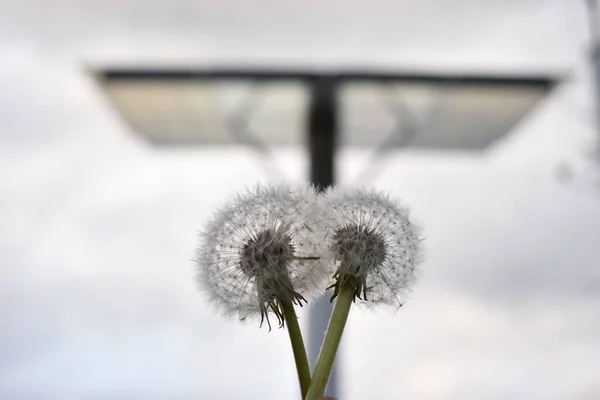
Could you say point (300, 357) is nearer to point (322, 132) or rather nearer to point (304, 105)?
point (304, 105)

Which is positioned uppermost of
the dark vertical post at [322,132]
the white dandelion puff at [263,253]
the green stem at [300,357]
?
the dark vertical post at [322,132]

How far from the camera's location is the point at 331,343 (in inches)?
53.2

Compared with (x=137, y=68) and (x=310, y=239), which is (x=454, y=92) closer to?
(x=137, y=68)

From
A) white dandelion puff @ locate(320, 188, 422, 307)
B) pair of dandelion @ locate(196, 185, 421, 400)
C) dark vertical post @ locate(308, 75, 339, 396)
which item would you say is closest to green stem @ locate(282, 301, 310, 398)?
pair of dandelion @ locate(196, 185, 421, 400)

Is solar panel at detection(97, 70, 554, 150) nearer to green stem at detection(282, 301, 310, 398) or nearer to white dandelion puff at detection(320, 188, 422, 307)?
white dandelion puff at detection(320, 188, 422, 307)

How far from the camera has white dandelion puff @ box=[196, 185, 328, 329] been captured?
54.7 inches

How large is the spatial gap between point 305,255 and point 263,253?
0.08m

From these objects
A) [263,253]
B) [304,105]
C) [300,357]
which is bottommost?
[300,357]

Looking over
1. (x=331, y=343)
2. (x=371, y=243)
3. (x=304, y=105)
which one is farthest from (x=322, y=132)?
(x=331, y=343)

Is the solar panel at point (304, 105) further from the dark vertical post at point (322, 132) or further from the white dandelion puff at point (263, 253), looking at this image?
the white dandelion puff at point (263, 253)

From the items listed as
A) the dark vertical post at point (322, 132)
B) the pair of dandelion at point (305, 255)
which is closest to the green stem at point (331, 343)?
the pair of dandelion at point (305, 255)

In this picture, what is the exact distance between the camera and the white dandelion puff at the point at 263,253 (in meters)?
1.39

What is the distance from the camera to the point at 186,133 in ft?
16.7

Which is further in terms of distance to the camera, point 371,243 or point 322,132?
point 322,132
